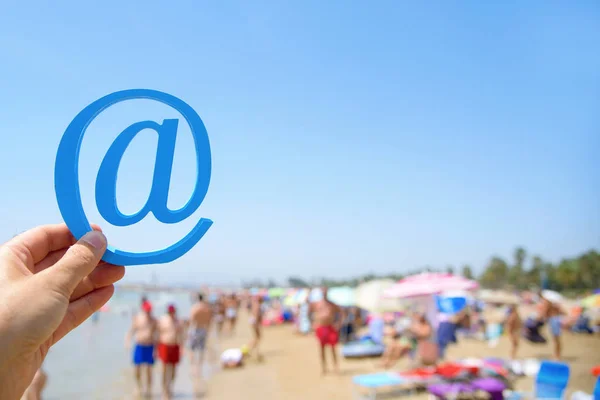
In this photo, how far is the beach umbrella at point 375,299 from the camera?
16500 millimetres

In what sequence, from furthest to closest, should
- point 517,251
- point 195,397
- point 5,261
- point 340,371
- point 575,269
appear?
point 517,251 → point 575,269 → point 340,371 → point 195,397 → point 5,261

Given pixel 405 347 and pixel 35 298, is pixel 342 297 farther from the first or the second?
pixel 35 298

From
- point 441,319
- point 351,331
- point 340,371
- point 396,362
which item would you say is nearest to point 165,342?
point 340,371

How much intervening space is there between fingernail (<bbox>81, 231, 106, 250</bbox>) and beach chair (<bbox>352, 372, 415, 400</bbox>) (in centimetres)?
590

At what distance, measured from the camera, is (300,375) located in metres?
9.77

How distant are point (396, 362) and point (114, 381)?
21.6ft

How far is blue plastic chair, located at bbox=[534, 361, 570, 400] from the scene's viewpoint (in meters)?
6.10

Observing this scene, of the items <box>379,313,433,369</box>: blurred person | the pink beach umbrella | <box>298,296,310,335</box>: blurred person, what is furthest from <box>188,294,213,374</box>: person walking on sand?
<box>298,296,310,335</box>: blurred person

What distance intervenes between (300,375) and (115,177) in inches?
343

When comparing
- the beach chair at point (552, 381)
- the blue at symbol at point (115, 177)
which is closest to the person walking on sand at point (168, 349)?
the beach chair at point (552, 381)

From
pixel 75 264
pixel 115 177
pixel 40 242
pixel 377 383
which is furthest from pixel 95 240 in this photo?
pixel 377 383

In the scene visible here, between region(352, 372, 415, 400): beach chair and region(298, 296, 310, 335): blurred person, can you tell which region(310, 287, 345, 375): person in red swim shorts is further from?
region(298, 296, 310, 335): blurred person

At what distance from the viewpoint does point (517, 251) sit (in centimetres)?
8538

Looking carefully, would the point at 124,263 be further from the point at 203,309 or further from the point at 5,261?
the point at 203,309
